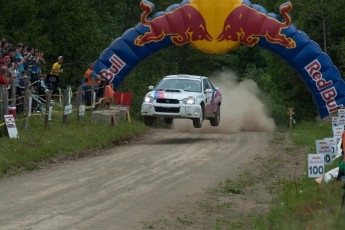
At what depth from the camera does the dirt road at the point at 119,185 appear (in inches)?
438

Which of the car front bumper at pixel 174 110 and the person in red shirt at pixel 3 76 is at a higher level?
the person in red shirt at pixel 3 76

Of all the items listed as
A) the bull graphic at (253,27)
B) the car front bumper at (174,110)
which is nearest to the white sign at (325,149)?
the car front bumper at (174,110)

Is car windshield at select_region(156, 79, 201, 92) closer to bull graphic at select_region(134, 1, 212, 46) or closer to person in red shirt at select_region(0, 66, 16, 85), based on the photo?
bull graphic at select_region(134, 1, 212, 46)

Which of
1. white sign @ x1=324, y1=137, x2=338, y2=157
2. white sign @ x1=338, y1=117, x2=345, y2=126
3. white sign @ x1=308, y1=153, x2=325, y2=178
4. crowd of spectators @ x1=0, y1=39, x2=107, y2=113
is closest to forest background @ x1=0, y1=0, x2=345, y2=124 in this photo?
crowd of spectators @ x1=0, y1=39, x2=107, y2=113

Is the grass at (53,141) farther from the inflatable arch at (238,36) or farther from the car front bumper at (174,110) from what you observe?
the inflatable arch at (238,36)

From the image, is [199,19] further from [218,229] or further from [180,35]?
[218,229]

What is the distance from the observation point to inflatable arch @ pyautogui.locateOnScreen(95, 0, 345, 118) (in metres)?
27.4

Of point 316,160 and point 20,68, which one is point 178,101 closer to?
point 20,68

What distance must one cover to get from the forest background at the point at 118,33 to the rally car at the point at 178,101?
32.8 feet

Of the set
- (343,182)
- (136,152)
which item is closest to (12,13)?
(136,152)

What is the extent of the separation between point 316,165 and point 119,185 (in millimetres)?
3785

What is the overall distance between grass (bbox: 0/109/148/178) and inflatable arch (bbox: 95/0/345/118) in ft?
11.4

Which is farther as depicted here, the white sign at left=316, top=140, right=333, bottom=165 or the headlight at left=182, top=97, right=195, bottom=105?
the headlight at left=182, top=97, right=195, bottom=105

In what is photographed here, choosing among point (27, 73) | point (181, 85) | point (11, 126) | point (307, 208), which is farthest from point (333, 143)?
point (27, 73)
